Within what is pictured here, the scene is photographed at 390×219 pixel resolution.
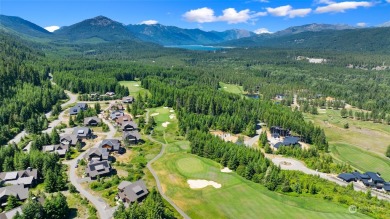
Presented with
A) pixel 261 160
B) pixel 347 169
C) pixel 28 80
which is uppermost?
pixel 28 80

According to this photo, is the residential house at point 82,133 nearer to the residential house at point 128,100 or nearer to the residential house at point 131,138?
the residential house at point 131,138

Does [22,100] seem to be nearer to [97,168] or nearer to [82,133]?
[82,133]

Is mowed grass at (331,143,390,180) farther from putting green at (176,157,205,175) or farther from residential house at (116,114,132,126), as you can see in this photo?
residential house at (116,114,132,126)

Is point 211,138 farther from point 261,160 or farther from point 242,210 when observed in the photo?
point 242,210

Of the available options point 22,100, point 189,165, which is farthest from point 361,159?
point 22,100

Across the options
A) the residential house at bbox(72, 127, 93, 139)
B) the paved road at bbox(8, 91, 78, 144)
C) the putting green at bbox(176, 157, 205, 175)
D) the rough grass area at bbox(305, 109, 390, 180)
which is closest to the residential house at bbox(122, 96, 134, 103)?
the paved road at bbox(8, 91, 78, 144)

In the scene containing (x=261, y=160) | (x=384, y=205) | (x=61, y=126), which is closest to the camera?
(x=384, y=205)

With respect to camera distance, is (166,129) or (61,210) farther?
(166,129)

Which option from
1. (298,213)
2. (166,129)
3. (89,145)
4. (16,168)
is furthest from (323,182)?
(16,168)
